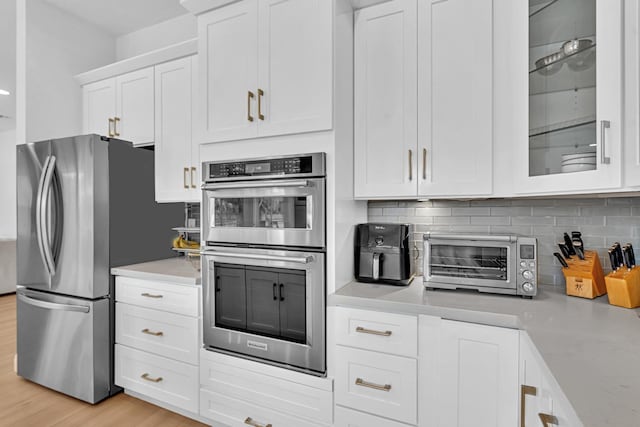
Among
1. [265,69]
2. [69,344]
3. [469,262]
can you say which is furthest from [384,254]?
[69,344]

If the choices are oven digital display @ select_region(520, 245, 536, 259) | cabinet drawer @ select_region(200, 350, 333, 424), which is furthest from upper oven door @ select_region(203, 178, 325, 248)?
oven digital display @ select_region(520, 245, 536, 259)

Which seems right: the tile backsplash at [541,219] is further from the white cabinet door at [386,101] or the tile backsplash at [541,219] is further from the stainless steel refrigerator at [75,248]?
the stainless steel refrigerator at [75,248]

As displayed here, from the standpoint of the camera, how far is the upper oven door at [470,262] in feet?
5.33

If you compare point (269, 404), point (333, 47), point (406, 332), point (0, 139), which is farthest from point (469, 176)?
point (0, 139)

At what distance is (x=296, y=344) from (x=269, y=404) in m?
0.38

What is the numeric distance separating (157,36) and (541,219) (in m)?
3.36

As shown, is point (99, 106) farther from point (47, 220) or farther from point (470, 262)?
point (470, 262)

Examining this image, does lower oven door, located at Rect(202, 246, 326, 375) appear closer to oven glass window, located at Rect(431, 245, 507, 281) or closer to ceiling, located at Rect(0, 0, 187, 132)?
oven glass window, located at Rect(431, 245, 507, 281)

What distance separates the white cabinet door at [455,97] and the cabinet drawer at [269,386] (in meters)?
1.15

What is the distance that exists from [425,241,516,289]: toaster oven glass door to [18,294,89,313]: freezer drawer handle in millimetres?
2210

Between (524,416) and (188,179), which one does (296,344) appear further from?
(188,179)

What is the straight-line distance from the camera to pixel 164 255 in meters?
2.84

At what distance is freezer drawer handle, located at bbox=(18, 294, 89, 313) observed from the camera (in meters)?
2.32

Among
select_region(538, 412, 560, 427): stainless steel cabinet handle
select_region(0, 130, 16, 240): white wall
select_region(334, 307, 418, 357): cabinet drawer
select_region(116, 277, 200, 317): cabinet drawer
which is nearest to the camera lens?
select_region(538, 412, 560, 427): stainless steel cabinet handle
